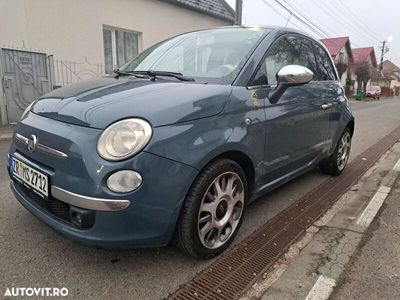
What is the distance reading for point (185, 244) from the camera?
98.6 inches

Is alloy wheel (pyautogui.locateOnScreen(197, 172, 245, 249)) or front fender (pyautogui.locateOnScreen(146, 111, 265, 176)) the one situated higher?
front fender (pyautogui.locateOnScreen(146, 111, 265, 176))

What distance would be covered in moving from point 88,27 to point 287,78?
358 inches

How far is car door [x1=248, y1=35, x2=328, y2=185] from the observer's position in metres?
3.07

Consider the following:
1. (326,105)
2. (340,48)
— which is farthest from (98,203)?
(340,48)

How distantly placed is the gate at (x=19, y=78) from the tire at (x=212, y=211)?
795 centimetres

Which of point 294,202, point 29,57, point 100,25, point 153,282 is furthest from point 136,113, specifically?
point 100,25

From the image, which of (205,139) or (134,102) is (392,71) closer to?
(205,139)

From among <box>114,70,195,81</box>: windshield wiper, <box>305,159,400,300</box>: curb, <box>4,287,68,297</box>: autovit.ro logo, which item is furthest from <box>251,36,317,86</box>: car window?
<box>4,287,68,297</box>: autovit.ro logo

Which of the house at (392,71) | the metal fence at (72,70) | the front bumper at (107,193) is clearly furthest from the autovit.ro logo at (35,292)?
Result: the house at (392,71)

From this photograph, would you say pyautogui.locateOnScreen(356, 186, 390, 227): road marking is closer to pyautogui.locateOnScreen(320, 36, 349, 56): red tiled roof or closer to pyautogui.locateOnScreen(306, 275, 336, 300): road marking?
pyautogui.locateOnScreen(306, 275, 336, 300): road marking

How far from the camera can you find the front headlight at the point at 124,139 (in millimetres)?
2123

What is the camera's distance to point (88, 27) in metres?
10.6

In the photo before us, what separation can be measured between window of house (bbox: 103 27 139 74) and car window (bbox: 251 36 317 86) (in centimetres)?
833

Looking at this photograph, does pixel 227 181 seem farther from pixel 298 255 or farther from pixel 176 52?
pixel 176 52
